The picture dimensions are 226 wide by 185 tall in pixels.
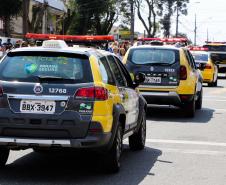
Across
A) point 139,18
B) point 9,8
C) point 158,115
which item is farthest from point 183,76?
point 139,18

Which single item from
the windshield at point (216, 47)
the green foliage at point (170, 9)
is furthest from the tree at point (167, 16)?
the windshield at point (216, 47)

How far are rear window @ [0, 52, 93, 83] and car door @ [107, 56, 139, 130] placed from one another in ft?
3.07

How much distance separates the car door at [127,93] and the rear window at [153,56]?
18.1ft

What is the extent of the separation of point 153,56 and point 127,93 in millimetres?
6410

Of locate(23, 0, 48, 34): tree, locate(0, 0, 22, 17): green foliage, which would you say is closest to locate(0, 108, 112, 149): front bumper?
locate(23, 0, 48, 34): tree

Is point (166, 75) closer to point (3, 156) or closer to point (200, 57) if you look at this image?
point (3, 156)

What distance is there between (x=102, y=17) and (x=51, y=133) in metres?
72.3

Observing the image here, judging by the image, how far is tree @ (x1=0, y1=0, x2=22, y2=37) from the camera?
4662 centimetres

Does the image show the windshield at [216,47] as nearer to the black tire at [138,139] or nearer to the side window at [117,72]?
the black tire at [138,139]

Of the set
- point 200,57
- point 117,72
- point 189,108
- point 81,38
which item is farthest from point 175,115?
point 200,57

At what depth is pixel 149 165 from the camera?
8.77 meters

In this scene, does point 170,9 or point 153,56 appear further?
point 170,9

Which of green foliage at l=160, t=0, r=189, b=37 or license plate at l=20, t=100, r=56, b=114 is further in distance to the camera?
green foliage at l=160, t=0, r=189, b=37

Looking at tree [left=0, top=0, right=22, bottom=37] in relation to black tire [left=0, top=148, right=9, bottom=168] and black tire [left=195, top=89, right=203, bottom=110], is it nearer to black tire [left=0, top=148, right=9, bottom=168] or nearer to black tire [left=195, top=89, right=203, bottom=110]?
black tire [left=195, top=89, right=203, bottom=110]
